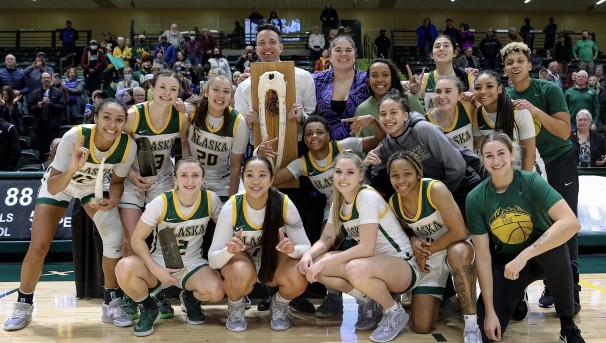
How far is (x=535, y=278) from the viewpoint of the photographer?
11.1ft

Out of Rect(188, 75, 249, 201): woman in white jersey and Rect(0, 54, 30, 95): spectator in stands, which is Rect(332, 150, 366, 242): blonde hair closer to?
Rect(188, 75, 249, 201): woman in white jersey

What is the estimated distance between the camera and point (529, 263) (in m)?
3.38

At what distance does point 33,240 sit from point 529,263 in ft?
9.96

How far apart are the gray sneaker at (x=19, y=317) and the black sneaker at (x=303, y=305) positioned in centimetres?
171

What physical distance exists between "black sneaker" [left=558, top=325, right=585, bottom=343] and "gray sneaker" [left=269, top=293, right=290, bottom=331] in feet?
5.14

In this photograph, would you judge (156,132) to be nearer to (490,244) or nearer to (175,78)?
(175,78)

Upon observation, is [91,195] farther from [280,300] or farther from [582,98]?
[582,98]

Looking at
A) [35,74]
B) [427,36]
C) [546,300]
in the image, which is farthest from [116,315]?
[427,36]

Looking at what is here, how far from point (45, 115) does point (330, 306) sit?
7.21 m

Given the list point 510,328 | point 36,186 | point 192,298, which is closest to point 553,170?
point 510,328

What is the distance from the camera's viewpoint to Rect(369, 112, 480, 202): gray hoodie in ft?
11.7

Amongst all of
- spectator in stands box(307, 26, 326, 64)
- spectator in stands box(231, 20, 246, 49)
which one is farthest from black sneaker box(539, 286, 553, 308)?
spectator in stands box(231, 20, 246, 49)

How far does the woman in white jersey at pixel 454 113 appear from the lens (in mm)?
3729

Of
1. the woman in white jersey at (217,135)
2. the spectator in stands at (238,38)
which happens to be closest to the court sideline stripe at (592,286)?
the woman in white jersey at (217,135)
